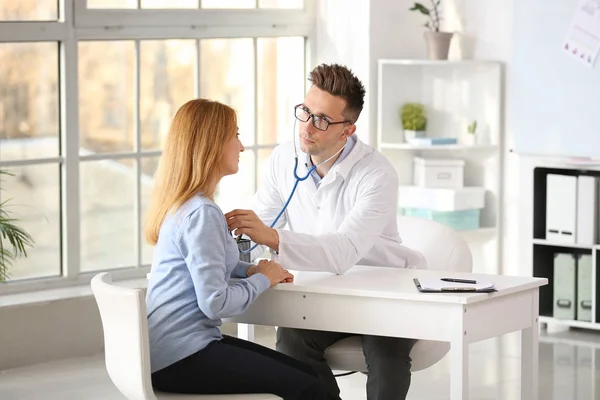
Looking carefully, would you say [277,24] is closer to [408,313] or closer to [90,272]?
[90,272]

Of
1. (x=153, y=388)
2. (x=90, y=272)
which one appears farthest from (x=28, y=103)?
(x=153, y=388)

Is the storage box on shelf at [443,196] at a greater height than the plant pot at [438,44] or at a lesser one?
lesser

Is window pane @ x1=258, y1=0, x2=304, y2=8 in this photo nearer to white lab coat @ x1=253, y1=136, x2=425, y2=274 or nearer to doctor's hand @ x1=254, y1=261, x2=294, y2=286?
white lab coat @ x1=253, y1=136, x2=425, y2=274

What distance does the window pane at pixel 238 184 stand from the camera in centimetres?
539

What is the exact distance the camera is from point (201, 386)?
9.36ft

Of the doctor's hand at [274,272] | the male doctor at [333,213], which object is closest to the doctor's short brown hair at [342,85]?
the male doctor at [333,213]

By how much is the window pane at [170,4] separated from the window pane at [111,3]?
6 cm

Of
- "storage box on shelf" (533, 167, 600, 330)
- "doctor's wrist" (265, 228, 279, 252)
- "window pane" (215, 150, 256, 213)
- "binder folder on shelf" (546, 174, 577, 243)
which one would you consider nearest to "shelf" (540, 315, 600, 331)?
"storage box on shelf" (533, 167, 600, 330)

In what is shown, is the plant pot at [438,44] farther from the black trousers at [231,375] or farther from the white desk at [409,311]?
the black trousers at [231,375]

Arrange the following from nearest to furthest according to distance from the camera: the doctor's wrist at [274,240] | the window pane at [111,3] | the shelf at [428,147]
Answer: the doctor's wrist at [274,240] → the window pane at [111,3] → the shelf at [428,147]

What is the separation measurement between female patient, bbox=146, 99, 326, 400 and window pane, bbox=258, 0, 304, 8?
100 inches

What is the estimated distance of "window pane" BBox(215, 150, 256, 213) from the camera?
212 inches

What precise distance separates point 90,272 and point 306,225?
166 centimetres

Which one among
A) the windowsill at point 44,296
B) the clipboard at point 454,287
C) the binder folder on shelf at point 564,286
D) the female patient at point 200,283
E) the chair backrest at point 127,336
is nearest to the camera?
the chair backrest at point 127,336
